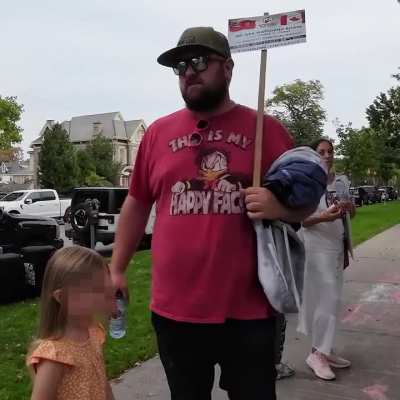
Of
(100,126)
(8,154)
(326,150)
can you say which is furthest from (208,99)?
(100,126)

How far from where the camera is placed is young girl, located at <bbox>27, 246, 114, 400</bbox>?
1944mm

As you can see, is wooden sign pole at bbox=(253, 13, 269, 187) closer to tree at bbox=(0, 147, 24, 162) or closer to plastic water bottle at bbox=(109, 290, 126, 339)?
plastic water bottle at bbox=(109, 290, 126, 339)

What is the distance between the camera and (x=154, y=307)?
2.37 m

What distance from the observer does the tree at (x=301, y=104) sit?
3303cm

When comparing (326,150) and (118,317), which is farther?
(326,150)

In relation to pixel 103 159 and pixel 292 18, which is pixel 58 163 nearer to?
pixel 103 159

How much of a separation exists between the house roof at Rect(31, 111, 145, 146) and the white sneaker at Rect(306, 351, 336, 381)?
6992 cm

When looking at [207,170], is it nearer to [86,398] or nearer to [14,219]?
[86,398]

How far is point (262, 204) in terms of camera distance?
7.12 feet

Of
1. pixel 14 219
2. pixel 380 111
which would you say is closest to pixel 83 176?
pixel 380 111

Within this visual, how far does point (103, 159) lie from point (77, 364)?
58627 mm

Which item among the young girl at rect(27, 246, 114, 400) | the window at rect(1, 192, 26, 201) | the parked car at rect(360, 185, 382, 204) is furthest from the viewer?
the parked car at rect(360, 185, 382, 204)

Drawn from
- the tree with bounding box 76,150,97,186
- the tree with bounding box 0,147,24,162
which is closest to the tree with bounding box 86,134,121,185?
the tree with bounding box 76,150,97,186

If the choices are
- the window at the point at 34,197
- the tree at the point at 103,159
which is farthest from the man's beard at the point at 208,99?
the tree at the point at 103,159
